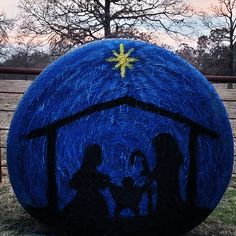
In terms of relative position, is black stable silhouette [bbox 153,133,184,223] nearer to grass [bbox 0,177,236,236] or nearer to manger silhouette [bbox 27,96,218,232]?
manger silhouette [bbox 27,96,218,232]

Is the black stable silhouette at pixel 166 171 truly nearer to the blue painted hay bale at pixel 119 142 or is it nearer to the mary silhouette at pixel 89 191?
the blue painted hay bale at pixel 119 142

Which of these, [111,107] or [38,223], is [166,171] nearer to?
[111,107]

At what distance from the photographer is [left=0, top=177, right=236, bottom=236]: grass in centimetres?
414

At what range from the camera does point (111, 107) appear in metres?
3.30

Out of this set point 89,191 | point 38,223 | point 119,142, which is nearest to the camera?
point 119,142

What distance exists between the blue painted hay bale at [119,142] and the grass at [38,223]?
58 centimetres

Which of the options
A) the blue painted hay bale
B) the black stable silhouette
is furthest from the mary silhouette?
the black stable silhouette

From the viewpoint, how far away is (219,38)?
44844mm

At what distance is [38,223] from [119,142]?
4.72 ft

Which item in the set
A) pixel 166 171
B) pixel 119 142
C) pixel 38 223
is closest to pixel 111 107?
pixel 119 142

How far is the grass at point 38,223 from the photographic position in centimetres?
414

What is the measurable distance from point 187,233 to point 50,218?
1150 mm

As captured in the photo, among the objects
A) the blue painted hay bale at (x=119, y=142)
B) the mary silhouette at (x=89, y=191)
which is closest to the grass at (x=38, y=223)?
the blue painted hay bale at (x=119, y=142)

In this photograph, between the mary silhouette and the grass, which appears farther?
the grass
